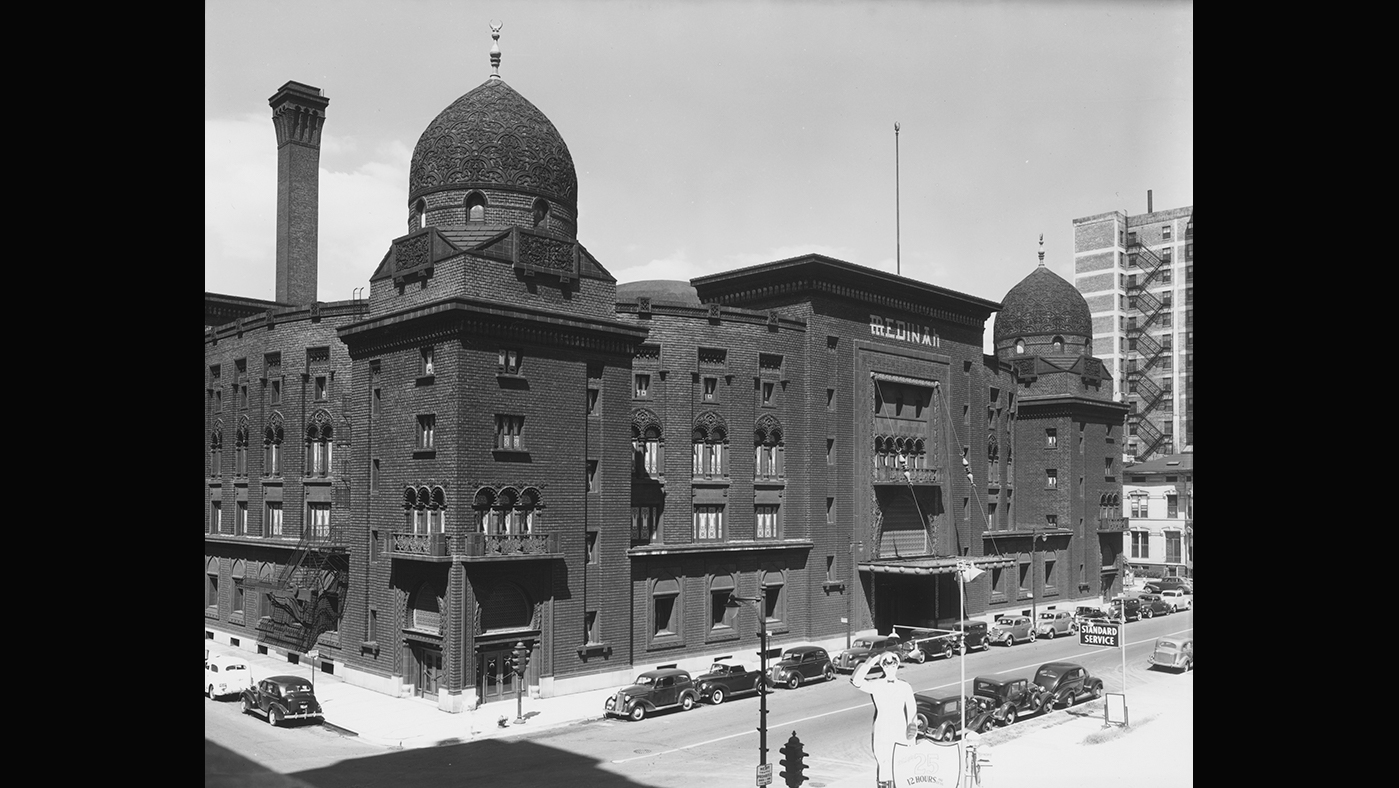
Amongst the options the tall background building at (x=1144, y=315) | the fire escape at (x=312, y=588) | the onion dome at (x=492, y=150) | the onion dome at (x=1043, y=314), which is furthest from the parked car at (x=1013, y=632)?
the tall background building at (x=1144, y=315)

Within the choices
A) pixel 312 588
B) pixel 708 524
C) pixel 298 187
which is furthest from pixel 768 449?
pixel 298 187

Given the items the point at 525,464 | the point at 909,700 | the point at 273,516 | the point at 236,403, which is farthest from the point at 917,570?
the point at 236,403

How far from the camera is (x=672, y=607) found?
47438 millimetres

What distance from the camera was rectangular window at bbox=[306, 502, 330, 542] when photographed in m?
51.3

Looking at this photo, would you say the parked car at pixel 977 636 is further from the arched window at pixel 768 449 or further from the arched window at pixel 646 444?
the arched window at pixel 646 444

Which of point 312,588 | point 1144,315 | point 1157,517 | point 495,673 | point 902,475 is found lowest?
point 495,673

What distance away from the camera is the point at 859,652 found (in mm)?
47188

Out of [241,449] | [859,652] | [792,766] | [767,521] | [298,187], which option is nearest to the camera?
[792,766]

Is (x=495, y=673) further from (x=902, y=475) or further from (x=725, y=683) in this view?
(x=902, y=475)

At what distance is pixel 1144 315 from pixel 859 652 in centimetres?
6383

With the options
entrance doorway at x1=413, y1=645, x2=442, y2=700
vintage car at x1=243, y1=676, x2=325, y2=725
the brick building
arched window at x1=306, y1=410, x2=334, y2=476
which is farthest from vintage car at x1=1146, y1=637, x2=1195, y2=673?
arched window at x1=306, y1=410, x2=334, y2=476

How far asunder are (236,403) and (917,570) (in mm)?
35119

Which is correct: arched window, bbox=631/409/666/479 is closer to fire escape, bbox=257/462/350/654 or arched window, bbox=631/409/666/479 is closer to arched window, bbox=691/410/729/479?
arched window, bbox=691/410/729/479

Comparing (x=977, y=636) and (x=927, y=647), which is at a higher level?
(x=927, y=647)
